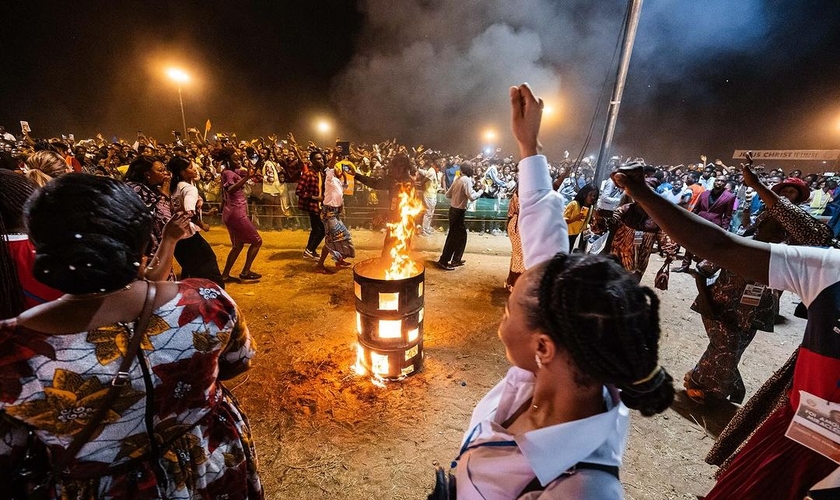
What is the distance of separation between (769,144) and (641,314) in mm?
Result: 43514

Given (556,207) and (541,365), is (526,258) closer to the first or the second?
(556,207)

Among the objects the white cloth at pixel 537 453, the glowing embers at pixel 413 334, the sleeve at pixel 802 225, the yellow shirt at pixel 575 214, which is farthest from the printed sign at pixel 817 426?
the yellow shirt at pixel 575 214

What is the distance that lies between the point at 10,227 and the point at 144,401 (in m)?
1.92

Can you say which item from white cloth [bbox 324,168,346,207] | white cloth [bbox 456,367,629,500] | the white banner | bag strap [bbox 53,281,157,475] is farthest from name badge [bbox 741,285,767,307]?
the white banner

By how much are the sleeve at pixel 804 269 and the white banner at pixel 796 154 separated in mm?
36992

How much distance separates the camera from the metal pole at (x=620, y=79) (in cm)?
540

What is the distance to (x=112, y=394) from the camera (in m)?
1.13

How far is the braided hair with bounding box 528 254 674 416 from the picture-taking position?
98 centimetres

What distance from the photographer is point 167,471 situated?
1.38 m

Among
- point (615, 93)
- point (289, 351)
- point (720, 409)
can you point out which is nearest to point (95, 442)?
point (289, 351)

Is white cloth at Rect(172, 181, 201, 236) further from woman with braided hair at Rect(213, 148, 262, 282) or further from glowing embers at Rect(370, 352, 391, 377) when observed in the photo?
glowing embers at Rect(370, 352, 391, 377)

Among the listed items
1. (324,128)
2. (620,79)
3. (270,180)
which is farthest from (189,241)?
(324,128)

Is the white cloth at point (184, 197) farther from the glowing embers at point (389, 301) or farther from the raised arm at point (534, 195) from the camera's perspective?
the raised arm at point (534, 195)

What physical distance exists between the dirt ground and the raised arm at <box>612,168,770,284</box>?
8.16 feet
